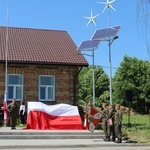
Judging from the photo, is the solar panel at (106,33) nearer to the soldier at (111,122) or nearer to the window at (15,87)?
the window at (15,87)

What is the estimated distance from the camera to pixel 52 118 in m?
21.3

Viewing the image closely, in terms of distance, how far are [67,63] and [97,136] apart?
9.36m

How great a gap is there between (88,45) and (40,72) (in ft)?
13.9

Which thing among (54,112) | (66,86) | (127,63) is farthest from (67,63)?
(127,63)

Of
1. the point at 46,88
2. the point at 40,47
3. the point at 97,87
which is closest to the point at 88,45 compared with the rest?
the point at 40,47

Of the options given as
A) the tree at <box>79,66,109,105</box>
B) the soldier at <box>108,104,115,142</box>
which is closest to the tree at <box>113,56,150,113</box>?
the tree at <box>79,66,109,105</box>

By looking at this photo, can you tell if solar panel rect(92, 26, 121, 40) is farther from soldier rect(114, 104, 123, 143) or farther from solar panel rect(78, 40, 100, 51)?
soldier rect(114, 104, 123, 143)

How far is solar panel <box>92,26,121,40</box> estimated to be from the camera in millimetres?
23623

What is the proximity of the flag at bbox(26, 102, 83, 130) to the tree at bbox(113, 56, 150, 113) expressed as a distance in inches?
1513

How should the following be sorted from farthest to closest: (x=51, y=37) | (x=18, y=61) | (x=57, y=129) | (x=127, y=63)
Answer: (x=127, y=63)
(x=51, y=37)
(x=18, y=61)
(x=57, y=129)

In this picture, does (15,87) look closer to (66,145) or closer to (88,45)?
(88,45)

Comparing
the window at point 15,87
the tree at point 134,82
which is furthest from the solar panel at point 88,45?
the tree at point 134,82

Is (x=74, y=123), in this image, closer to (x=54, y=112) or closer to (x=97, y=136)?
(x=54, y=112)

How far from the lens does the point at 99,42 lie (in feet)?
86.5
